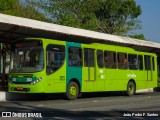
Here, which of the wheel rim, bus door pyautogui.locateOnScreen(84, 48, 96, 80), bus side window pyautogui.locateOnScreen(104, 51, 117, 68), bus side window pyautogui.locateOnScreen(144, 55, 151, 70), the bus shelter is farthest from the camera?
bus side window pyautogui.locateOnScreen(144, 55, 151, 70)

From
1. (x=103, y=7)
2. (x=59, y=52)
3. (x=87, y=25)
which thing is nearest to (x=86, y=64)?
(x=59, y=52)

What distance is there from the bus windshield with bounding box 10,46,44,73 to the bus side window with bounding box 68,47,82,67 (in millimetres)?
1990

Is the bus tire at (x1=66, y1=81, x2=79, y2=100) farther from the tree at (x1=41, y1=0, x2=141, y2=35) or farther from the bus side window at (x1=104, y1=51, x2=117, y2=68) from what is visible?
the tree at (x1=41, y1=0, x2=141, y2=35)

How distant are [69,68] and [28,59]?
2.26 meters

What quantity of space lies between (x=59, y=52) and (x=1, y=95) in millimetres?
3306

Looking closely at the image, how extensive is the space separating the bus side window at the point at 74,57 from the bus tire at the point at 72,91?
0.93m

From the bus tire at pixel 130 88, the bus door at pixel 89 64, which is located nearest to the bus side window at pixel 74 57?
the bus door at pixel 89 64

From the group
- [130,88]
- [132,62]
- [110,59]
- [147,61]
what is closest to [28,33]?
[110,59]

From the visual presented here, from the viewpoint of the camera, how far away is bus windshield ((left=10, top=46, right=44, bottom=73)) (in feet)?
58.6

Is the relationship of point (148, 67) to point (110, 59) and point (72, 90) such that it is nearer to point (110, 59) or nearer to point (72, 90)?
point (110, 59)

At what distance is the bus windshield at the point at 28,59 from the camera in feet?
58.6

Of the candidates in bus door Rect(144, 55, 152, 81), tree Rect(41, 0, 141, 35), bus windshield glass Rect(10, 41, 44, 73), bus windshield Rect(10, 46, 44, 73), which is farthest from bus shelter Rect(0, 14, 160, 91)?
tree Rect(41, 0, 141, 35)

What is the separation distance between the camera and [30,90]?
58.2 feet

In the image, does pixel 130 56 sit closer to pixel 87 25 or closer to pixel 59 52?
pixel 59 52
